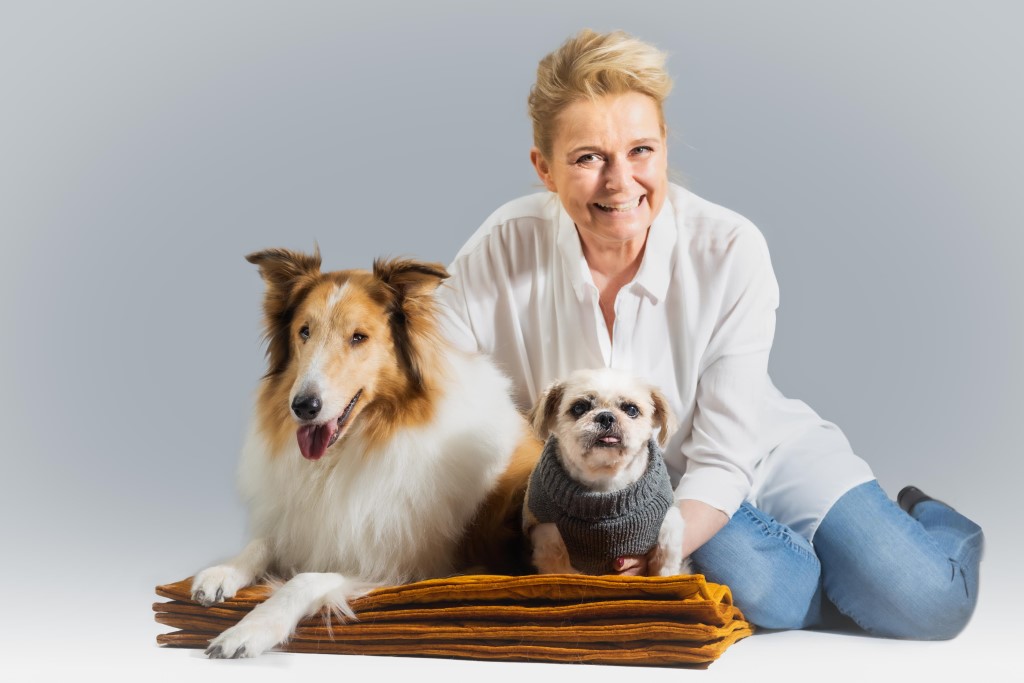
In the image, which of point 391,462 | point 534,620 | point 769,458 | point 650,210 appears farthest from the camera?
point 769,458

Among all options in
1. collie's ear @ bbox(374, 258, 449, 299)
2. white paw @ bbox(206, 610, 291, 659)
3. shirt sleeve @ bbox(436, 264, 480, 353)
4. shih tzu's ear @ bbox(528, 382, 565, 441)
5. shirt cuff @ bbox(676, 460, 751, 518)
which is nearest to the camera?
white paw @ bbox(206, 610, 291, 659)

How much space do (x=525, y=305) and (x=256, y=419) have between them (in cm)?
107

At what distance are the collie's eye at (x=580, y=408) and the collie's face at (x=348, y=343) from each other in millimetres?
541

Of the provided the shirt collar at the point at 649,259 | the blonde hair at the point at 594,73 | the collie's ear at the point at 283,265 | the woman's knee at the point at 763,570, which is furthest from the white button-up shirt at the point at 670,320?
the collie's ear at the point at 283,265

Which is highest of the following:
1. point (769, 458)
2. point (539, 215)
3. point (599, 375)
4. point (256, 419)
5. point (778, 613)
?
point (539, 215)

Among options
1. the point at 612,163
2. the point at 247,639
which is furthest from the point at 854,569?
the point at 247,639

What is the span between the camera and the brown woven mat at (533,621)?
327cm

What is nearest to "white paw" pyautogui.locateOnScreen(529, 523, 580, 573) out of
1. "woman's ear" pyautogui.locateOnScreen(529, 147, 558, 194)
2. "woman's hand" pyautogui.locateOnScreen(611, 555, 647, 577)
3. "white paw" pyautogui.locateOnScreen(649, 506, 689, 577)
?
"woman's hand" pyautogui.locateOnScreen(611, 555, 647, 577)

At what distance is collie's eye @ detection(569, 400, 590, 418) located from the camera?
3.38 meters

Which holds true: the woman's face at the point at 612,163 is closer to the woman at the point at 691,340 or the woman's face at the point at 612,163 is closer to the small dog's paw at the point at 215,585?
the woman at the point at 691,340

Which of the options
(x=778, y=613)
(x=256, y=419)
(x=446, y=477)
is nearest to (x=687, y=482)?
(x=778, y=613)

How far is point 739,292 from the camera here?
13.1ft

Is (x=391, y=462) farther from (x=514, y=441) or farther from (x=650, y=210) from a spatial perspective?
(x=650, y=210)

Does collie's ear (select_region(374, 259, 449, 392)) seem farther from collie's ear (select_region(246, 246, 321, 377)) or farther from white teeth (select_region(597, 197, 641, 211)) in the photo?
white teeth (select_region(597, 197, 641, 211))
